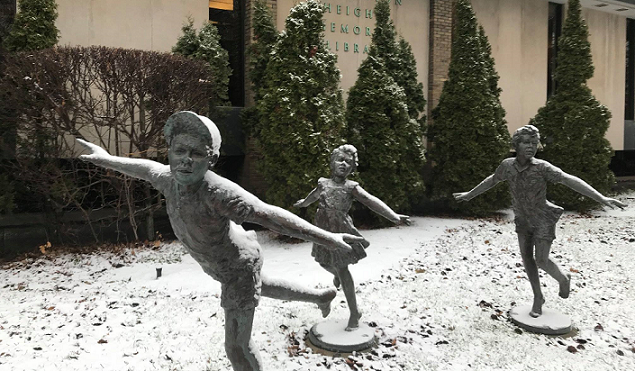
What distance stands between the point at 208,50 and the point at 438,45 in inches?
285

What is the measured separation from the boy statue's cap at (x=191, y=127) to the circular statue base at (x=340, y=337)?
102 inches

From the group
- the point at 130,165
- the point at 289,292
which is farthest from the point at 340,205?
the point at 130,165

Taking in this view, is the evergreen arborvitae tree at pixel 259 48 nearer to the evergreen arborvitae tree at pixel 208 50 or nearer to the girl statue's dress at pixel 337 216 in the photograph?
the evergreen arborvitae tree at pixel 208 50

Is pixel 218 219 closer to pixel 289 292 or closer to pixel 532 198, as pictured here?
pixel 289 292

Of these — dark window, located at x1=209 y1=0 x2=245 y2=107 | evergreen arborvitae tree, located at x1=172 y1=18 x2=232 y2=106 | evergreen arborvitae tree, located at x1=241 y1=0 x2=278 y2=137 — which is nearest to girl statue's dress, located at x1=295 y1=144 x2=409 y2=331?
evergreen arborvitae tree, located at x1=241 y1=0 x2=278 y2=137

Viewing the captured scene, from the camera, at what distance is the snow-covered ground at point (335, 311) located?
4.04 m

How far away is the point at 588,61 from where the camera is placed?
12.0 metres

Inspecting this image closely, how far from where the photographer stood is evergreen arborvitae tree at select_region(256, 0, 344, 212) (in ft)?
27.8

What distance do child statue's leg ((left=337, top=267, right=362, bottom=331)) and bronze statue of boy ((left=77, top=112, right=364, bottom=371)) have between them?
1433mm

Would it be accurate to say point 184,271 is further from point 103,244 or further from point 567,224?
point 567,224

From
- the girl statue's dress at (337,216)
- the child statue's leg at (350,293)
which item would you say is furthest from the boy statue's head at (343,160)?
the child statue's leg at (350,293)

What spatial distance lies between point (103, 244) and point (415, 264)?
5.97m

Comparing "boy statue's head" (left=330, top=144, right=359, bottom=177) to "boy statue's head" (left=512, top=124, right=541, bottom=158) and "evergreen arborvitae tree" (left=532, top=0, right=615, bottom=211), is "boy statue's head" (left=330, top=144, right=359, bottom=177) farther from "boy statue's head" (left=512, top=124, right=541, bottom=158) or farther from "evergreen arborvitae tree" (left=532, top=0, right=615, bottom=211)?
"evergreen arborvitae tree" (left=532, top=0, right=615, bottom=211)

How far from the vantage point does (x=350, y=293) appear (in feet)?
14.4
